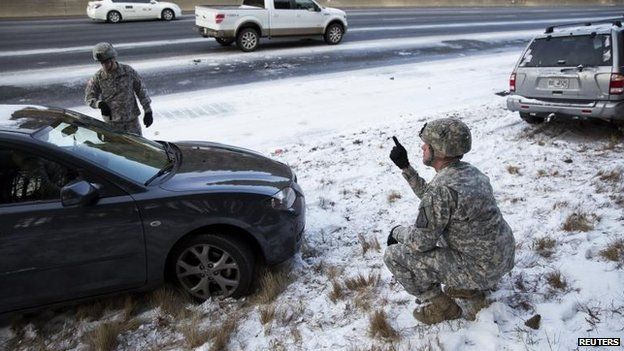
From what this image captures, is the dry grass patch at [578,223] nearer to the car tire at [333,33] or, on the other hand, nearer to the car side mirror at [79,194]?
the car side mirror at [79,194]

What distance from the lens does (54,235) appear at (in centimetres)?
349

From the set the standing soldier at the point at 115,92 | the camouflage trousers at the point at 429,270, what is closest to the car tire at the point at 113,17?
the standing soldier at the point at 115,92

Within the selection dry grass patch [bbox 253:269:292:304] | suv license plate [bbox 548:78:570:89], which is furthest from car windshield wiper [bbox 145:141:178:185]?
suv license plate [bbox 548:78:570:89]

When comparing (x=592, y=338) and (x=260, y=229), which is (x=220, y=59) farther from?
(x=592, y=338)

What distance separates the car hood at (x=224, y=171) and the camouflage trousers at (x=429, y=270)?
47.4 inches

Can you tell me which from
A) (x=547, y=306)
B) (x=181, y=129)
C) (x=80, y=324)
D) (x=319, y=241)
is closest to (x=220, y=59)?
(x=181, y=129)

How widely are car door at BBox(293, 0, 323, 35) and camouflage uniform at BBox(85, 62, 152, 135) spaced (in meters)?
10.9

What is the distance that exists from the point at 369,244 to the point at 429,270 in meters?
1.46

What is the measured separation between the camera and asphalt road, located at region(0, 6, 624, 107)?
11.7 m

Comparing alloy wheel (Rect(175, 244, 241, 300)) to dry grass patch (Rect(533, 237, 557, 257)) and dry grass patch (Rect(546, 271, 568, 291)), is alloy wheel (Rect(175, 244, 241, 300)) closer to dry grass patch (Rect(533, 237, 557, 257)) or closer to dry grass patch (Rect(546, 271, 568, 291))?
dry grass patch (Rect(546, 271, 568, 291))

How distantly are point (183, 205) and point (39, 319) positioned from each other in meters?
1.51

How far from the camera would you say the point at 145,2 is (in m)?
22.9

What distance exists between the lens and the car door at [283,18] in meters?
16.0

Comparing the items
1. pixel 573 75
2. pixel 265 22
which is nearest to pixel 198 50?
pixel 265 22
